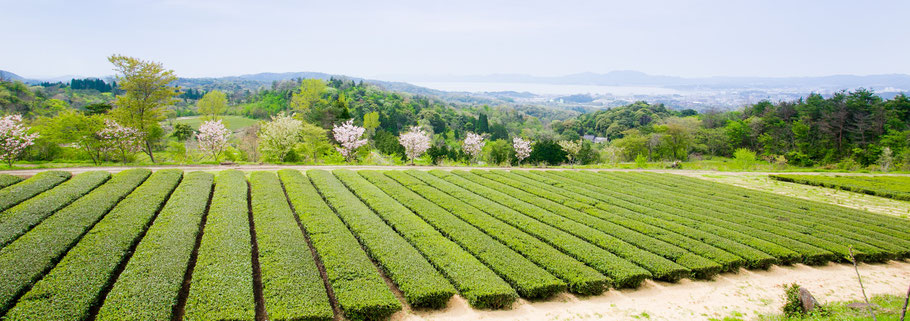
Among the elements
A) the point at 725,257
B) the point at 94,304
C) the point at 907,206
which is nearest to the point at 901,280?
the point at 725,257

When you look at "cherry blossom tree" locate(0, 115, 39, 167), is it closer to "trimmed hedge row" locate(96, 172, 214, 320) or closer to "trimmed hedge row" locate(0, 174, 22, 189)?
"trimmed hedge row" locate(0, 174, 22, 189)

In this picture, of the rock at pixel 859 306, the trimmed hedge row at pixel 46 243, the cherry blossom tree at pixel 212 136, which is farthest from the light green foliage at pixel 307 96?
the rock at pixel 859 306

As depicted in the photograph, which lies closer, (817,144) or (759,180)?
(759,180)

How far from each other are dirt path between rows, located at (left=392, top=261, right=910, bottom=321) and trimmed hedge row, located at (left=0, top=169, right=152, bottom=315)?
29.5 ft

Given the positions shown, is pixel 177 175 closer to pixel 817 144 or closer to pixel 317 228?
pixel 317 228

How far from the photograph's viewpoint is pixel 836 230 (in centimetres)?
1789

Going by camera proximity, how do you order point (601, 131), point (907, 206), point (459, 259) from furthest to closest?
point (601, 131), point (907, 206), point (459, 259)

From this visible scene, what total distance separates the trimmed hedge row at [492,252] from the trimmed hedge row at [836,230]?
45.1ft

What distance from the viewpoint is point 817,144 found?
181 ft

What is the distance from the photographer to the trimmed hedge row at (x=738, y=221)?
14.8 metres

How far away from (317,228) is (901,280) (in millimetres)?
22047

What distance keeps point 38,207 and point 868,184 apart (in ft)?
165

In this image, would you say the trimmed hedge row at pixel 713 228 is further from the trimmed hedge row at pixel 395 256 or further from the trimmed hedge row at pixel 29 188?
the trimmed hedge row at pixel 29 188

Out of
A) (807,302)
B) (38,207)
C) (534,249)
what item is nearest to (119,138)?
(38,207)
